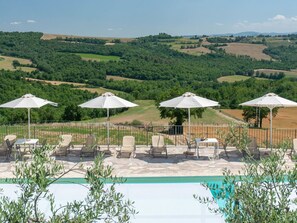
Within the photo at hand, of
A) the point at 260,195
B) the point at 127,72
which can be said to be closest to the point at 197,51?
the point at 127,72

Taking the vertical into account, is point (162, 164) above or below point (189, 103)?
below

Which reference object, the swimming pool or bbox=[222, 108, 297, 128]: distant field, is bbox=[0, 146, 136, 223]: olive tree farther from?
bbox=[222, 108, 297, 128]: distant field

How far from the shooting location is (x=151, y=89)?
58344mm

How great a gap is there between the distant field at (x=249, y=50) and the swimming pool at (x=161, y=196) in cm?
8536

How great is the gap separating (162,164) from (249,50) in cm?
9036

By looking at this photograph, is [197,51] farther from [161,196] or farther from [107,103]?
[161,196]

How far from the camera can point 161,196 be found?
1120cm

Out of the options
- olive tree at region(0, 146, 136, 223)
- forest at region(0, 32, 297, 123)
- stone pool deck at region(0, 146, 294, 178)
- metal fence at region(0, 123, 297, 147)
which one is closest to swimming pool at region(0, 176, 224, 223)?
stone pool deck at region(0, 146, 294, 178)

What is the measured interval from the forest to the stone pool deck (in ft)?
67.1

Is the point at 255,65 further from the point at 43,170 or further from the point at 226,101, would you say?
the point at 43,170

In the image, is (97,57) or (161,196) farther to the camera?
(97,57)

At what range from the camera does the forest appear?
141 feet

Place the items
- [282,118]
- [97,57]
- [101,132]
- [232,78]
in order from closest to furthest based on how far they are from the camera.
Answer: [101,132] → [282,118] → [232,78] → [97,57]

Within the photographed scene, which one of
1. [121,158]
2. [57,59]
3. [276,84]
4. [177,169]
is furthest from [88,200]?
[57,59]
